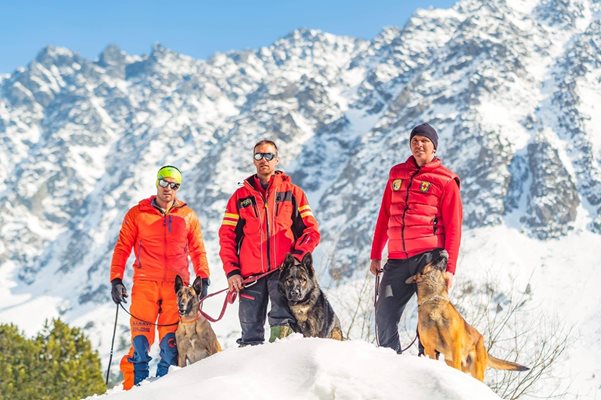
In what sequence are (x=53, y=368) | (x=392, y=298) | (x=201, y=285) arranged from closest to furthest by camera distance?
(x=392, y=298) < (x=201, y=285) < (x=53, y=368)

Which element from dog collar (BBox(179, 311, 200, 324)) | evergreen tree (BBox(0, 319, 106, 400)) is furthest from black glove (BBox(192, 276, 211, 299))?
evergreen tree (BBox(0, 319, 106, 400))

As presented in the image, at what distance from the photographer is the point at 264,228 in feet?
22.5

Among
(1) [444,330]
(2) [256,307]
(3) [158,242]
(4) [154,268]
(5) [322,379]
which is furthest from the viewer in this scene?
(3) [158,242]

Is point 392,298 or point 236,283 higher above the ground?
point 236,283

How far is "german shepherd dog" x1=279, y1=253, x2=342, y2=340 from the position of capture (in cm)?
642

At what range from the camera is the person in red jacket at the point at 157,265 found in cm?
731

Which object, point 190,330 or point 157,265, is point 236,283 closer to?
point 190,330

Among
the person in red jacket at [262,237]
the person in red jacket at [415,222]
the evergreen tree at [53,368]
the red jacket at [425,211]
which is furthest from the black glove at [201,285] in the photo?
the evergreen tree at [53,368]

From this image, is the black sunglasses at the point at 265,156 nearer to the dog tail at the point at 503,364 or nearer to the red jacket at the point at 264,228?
the red jacket at the point at 264,228

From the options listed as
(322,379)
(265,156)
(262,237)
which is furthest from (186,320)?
(322,379)

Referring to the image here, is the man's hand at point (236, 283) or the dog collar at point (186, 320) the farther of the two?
the dog collar at point (186, 320)

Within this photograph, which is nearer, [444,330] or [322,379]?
[322,379]

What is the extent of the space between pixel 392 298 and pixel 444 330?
916 mm

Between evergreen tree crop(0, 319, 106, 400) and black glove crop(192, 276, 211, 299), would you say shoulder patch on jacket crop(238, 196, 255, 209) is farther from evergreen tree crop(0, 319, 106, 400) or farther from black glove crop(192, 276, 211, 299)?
evergreen tree crop(0, 319, 106, 400)
